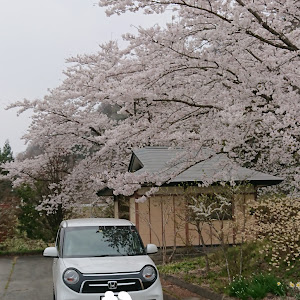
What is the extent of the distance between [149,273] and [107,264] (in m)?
0.64

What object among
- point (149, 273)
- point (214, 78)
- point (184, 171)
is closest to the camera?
point (149, 273)

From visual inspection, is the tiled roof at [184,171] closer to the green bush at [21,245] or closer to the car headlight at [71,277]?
the car headlight at [71,277]

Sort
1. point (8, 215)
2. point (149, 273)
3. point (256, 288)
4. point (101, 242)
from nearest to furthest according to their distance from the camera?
point (149, 273), point (256, 288), point (101, 242), point (8, 215)

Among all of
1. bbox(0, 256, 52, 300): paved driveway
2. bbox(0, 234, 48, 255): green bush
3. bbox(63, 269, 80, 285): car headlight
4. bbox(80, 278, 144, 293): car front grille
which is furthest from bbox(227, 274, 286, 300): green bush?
bbox(0, 234, 48, 255): green bush

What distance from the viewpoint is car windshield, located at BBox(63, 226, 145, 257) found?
7793 mm

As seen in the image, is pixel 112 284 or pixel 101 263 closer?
pixel 112 284

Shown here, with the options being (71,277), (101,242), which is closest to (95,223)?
(101,242)

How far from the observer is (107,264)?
23.5ft

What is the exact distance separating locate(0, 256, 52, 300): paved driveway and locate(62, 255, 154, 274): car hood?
2.77m

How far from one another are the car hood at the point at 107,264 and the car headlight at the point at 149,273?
0.08m

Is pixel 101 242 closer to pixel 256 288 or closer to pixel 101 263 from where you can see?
pixel 101 263

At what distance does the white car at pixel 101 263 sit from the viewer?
6859 mm

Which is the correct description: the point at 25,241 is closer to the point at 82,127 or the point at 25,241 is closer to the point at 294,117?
the point at 82,127

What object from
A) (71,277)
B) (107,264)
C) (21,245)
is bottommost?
(21,245)
